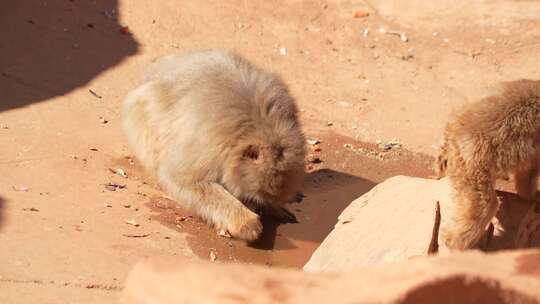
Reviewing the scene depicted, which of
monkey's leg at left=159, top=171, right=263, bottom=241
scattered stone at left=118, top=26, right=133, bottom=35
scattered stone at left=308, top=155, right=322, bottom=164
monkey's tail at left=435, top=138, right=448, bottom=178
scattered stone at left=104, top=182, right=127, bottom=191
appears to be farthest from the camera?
scattered stone at left=118, top=26, right=133, bottom=35

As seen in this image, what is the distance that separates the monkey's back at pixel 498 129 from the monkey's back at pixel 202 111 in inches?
57.4

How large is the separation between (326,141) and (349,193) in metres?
1.19

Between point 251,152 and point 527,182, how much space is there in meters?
2.04

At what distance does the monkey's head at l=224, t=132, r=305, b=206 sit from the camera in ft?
23.3

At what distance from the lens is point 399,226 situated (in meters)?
6.29

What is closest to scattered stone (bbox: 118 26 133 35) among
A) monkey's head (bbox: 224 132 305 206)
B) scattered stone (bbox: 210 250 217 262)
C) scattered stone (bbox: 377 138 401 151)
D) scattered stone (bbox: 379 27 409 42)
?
scattered stone (bbox: 379 27 409 42)

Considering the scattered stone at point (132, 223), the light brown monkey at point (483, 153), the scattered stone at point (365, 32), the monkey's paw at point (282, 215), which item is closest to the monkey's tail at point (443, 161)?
the light brown monkey at point (483, 153)

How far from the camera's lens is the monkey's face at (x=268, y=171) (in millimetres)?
7102

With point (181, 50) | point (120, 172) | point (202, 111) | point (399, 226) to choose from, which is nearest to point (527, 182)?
point (399, 226)

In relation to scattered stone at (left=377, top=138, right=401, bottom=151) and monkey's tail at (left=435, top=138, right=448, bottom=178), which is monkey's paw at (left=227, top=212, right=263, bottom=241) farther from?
scattered stone at (left=377, top=138, right=401, bottom=151)

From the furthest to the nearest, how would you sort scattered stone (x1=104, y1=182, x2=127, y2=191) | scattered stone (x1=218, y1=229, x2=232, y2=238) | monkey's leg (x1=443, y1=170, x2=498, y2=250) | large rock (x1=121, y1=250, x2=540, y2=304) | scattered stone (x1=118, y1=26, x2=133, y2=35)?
scattered stone (x1=118, y1=26, x2=133, y2=35) → scattered stone (x1=104, y1=182, x2=127, y2=191) → scattered stone (x1=218, y1=229, x2=232, y2=238) → monkey's leg (x1=443, y1=170, x2=498, y2=250) → large rock (x1=121, y1=250, x2=540, y2=304)

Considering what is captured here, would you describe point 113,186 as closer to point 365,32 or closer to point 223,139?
point 223,139

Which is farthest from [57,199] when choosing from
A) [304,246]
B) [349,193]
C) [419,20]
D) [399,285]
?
[419,20]

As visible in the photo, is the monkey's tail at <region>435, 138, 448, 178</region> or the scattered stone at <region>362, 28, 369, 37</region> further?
the scattered stone at <region>362, 28, 369, 37</region>
